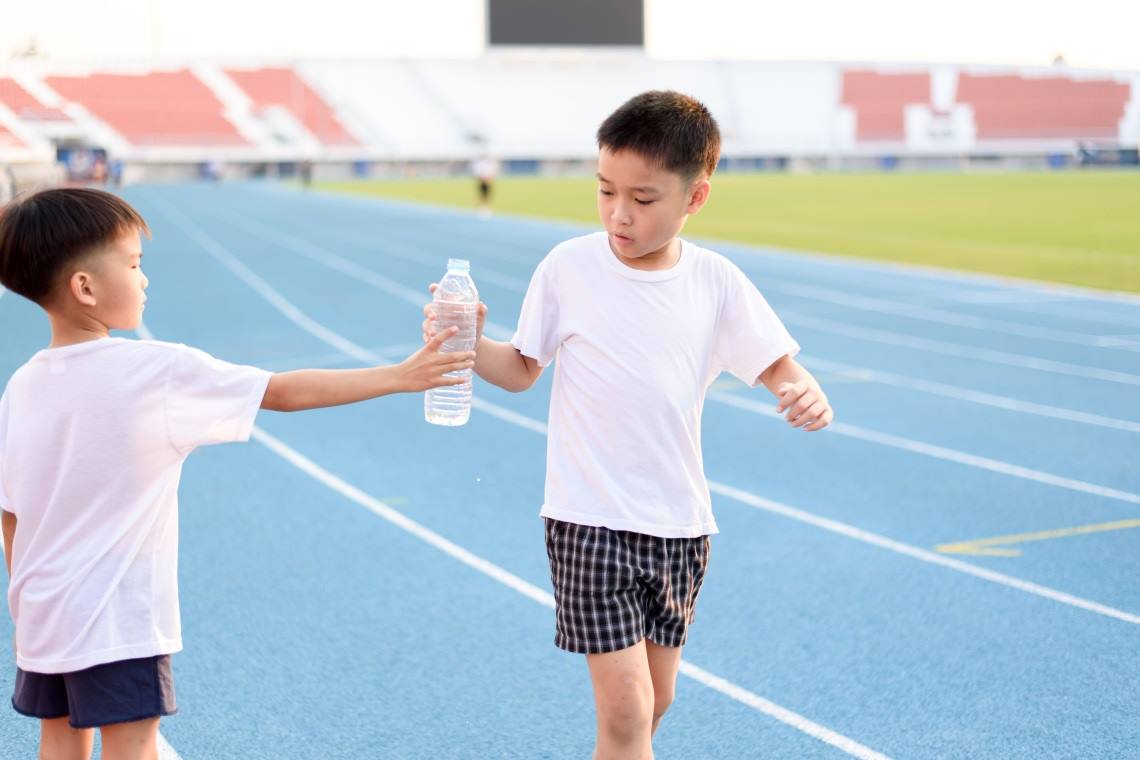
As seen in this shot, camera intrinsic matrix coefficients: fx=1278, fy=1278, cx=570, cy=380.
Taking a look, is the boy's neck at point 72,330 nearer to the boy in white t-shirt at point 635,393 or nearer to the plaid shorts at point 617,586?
the boy in white t-shirt at point 635,393

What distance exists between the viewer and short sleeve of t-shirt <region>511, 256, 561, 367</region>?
3111 mm

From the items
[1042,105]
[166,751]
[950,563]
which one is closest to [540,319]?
[166,751]

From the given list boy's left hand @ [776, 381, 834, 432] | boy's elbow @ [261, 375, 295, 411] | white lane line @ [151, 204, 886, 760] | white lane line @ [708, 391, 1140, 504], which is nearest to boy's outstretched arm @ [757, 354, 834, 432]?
boy's left hand @ [776, 381, 834, 432]

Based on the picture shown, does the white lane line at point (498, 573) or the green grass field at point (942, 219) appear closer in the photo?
the white lane line at point (498, 573)

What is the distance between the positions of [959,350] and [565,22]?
2913 inches

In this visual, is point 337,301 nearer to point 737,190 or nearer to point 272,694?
point 272,694

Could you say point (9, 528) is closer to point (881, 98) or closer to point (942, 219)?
point (942, 219)

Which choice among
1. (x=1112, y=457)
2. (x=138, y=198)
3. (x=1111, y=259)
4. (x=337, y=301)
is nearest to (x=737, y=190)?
(x=138, y=198)

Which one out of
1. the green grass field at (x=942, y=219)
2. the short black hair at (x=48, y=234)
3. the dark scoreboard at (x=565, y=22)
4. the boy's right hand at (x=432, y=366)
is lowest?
the green grass field at (x=942, y=219)

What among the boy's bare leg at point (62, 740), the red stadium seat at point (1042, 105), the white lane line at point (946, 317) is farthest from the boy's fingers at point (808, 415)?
the red stadium seat at point (1042, 105)

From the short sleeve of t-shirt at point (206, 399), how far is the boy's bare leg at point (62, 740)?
0.66 meters

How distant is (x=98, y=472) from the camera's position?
8.21ft

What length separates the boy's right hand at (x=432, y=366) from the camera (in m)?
2.65

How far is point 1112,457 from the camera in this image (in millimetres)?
8008
